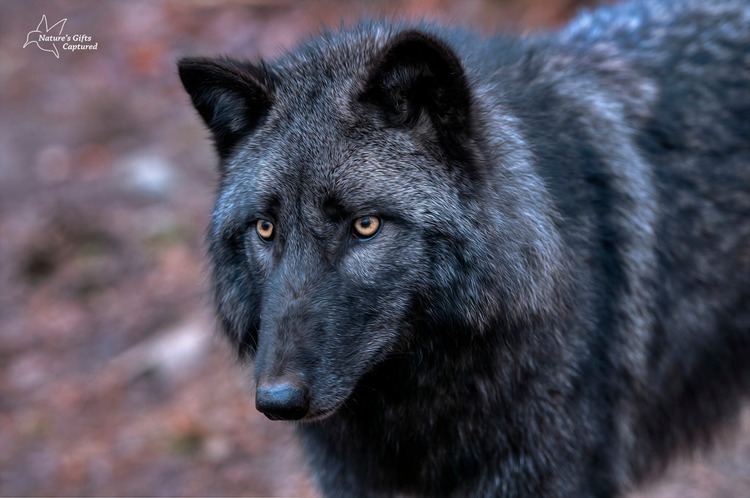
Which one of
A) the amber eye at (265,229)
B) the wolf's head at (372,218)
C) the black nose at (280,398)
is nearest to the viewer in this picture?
the black nose at (280,398)

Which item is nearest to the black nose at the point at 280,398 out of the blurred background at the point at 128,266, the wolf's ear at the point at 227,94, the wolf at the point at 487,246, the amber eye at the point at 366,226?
the wolf at the point at 487,246

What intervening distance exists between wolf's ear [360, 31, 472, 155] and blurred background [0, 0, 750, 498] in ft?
4.33

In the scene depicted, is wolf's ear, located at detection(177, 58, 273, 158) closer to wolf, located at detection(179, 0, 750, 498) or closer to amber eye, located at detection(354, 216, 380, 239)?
wolf, located at detection(179, 0, 750, 498)

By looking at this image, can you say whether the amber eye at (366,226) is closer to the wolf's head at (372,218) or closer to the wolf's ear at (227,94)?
the wolf's head at (372,218)

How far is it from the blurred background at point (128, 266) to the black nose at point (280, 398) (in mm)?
941

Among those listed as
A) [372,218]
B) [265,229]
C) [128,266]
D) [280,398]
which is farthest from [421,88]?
[128,266]

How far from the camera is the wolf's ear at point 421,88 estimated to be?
3064 millimetres

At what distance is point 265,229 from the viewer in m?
3.29

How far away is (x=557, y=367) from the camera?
3473 millimetres

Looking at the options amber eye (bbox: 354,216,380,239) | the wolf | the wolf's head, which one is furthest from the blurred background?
amber eye (bbox: 354,216,380,239)

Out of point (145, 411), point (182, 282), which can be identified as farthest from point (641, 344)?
point (182, 282)

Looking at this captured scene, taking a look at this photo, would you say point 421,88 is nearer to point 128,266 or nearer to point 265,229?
point 265,229

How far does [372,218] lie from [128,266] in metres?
5.82

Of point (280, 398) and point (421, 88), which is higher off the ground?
point (421, 88)
